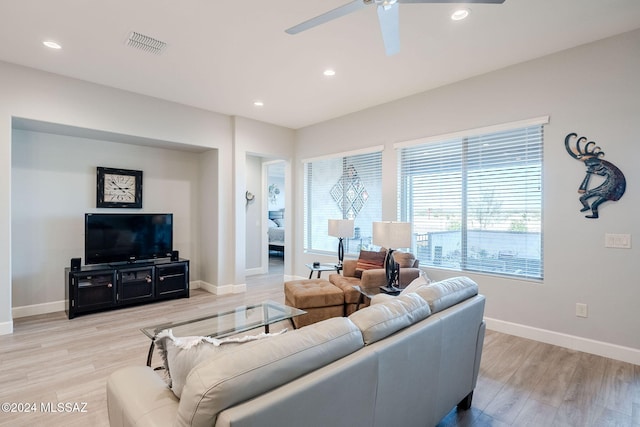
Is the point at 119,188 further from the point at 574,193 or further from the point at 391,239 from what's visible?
the point at 574,193

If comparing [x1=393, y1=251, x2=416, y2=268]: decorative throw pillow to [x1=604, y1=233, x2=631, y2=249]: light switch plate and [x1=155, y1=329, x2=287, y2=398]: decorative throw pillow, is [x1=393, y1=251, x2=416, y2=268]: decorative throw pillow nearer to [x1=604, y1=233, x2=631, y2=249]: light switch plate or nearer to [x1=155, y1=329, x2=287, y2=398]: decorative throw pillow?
[x1=604, y1=233, x2=631, y2=249]: light switch plate

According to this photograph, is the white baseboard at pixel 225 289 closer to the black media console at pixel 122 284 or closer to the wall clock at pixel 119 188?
the black media console at pixel 122 284

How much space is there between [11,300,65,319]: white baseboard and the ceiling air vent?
351 centimetres

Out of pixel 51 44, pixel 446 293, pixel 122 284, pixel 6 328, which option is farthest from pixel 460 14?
pixel 6 328

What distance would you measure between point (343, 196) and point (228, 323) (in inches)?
127

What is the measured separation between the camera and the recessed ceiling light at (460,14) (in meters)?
2.58

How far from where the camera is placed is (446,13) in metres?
2.61

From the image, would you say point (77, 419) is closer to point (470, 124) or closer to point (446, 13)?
point (446, 13)

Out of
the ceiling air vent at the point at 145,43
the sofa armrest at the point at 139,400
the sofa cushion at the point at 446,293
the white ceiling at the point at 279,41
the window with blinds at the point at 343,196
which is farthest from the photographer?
the window with blinds at the point at 343,196

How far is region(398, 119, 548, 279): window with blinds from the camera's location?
3.49 m

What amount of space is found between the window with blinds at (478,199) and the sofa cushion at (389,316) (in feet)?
7.91

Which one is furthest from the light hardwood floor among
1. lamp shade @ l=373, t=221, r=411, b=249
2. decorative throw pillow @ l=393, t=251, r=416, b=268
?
lamp shade @ l=373, t=221, r=411, b=249

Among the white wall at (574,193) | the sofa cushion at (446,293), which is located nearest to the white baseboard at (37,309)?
the sofa cushion at (446,293)

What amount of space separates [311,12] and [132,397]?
2.78 meters
